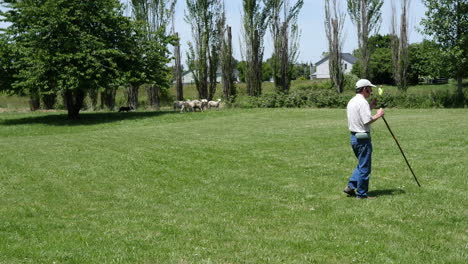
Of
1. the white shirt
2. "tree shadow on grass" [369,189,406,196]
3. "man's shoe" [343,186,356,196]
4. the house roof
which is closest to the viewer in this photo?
the white shirt

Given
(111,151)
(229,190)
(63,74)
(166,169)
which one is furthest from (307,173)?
(63,74)

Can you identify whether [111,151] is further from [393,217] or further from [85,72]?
[85,72]

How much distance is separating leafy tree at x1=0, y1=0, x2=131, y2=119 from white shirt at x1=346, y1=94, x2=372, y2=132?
22362mm

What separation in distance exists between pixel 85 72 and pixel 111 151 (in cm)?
1414

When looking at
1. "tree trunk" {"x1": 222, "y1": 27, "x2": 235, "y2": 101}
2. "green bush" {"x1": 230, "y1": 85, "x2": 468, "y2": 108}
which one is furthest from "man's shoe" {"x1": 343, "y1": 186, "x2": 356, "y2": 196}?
"tree trunk" {"x1": 222, "y1": 27, "x2": 235, "y2": 101}

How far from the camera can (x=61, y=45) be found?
3047cm

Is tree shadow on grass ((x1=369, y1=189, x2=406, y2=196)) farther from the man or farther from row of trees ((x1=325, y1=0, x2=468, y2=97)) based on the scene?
→ row of trees ((x1=325, y1=0, x2=468, y2=97))

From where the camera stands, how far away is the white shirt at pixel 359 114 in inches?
365

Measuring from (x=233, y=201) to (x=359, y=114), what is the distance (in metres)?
3.02

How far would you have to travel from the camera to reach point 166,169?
45.1 feet

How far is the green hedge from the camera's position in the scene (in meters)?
33.8

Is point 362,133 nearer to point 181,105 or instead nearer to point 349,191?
point 349,191

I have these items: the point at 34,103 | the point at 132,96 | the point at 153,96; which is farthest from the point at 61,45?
the point at 34,103

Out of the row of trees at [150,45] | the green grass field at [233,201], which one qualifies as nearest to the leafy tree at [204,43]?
the row of trees at [150,45]
